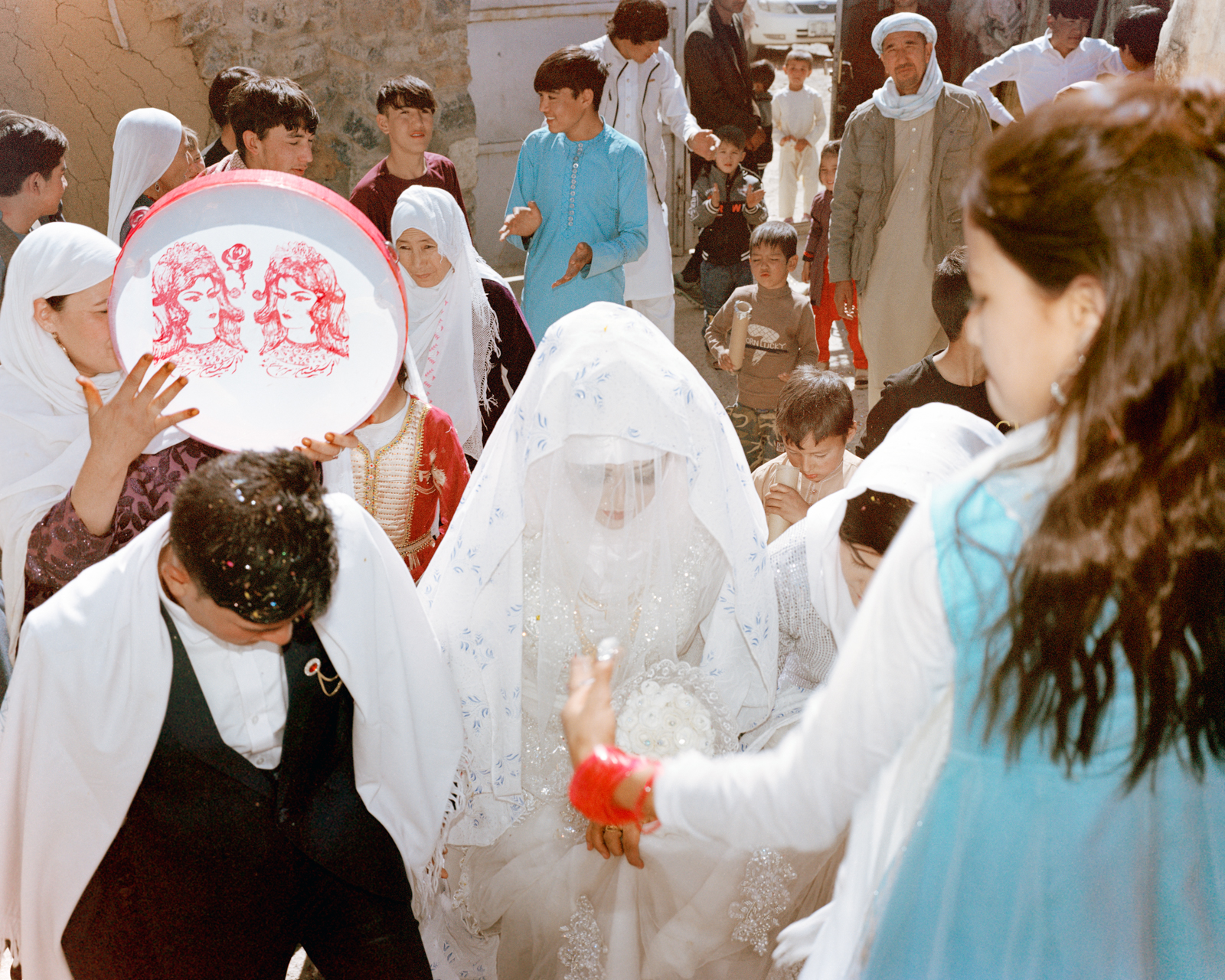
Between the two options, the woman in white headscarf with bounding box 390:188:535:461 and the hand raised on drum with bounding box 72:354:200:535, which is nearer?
the hand raised on drum with bounding box 72:354:200:535

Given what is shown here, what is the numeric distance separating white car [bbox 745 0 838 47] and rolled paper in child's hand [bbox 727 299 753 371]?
29.5 ft

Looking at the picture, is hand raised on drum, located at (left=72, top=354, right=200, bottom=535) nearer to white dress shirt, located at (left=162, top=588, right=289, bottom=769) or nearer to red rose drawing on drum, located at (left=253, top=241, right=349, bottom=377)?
red rose drawing on drum, located at (left=253, top=241, right=349, bottom=377)

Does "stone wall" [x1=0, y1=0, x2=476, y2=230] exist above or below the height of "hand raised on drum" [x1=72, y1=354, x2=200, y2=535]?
below

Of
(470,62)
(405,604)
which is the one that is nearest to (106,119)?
(470,62)

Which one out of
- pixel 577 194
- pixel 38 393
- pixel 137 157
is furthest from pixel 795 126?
pixel 38 393

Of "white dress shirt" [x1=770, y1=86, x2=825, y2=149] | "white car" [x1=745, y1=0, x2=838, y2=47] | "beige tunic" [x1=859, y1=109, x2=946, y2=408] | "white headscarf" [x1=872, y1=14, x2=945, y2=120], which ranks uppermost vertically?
"white headscarf" [x1=872, y1=14, x2=945, y2=120]

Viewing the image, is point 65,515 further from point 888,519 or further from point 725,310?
point 725,310

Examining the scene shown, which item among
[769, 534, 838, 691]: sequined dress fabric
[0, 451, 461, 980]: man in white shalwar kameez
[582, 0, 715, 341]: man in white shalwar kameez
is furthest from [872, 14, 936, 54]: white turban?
[0, 451, 461, 980]: man in white shalwar kameez

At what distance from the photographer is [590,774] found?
4.15 ft

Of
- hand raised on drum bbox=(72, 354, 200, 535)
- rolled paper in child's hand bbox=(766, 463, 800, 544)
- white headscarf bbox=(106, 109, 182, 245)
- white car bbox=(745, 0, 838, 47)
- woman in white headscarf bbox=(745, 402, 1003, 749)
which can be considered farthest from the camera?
white car bbox=(745, 0, 838, 47)

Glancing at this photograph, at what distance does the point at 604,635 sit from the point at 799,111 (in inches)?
271

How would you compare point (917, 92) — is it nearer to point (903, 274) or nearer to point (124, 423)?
point (903, 274)

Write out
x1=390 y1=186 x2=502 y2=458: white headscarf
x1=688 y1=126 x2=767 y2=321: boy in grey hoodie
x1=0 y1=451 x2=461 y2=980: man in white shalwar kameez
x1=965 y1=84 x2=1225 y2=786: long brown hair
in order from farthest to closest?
x1=688 y1=126 x2=767 y2=321: boy in grey hoodie < x1=390 y1=186 x2=502 y2=458: white headscarf < x1=0 y1=451 x2=461 y2=980: man in white shalwar kameez < x1=965 y1=84 x2=1225 y2=786: long brown hair

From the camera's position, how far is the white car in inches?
460
